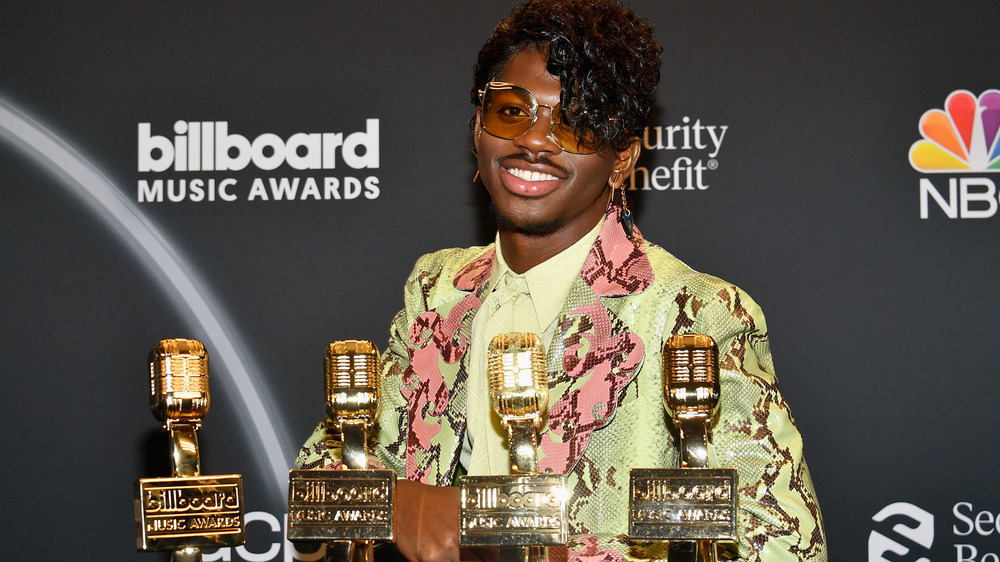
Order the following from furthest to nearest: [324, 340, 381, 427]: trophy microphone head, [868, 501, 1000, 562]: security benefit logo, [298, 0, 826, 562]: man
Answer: [868, 501, 1000, 562]: security benefit logo < [298, 0, 826, 562]: man < [324, 340, 381, 427]: trophy microphone head

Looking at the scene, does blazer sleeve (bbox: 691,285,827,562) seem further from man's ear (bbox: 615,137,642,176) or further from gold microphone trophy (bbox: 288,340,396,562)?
gold microphone trophy (bbox: 288,340,396,562)

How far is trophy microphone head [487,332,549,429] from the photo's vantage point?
0.97 metres

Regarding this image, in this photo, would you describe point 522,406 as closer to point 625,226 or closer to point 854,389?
point 625,226

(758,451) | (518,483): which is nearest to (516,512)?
(518,483)

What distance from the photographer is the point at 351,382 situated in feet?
3.54

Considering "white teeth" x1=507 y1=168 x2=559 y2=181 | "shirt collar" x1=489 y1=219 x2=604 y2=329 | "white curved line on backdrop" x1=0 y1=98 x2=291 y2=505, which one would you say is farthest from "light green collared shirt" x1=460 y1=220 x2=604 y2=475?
"white curved line on backdrop" x1=0 y1=98 x2=291 y2=505

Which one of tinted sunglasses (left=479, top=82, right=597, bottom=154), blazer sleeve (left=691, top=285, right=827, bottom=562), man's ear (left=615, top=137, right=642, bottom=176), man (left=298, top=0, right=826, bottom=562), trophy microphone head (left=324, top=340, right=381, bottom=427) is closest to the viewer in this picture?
trophy microphone head (left=324, top=340, right=381, bottom=427)

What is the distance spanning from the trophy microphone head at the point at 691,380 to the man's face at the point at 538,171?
1.75 feet

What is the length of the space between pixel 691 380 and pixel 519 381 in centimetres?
16

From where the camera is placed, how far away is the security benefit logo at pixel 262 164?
2264 millimetres

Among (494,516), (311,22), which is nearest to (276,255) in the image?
(311,22)

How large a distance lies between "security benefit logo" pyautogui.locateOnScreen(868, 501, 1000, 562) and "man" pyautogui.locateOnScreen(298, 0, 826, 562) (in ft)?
2.53

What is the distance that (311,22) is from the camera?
2.28 meters

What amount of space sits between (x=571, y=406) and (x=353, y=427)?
1.48 feet
